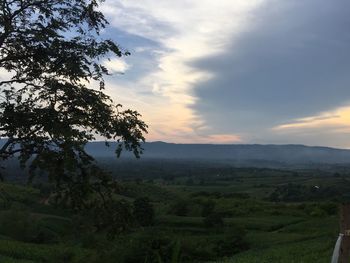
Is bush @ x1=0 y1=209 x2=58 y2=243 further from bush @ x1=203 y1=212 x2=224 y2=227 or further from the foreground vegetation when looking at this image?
bush @ x1=203 y1=212 x2=224 y2=227

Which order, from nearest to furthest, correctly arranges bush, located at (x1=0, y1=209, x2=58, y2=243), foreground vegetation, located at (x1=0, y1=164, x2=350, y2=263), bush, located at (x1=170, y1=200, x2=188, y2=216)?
1. foreground vegetation, located at (x1=0, y1=164, x2=350, y2=263)
2. bush, located at (x1=0, y1=209, x2=58, y2=243)
3. bush, located at (x1=170, y1=200, x2=188, y2=216)

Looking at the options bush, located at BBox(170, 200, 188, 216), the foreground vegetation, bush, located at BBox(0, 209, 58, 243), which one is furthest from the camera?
bush, located at BBox(170, 200, 188, 216)

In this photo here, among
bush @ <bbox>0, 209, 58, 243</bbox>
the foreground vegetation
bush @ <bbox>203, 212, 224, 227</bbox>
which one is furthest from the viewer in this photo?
bush @ <bbox>203, 212, 224, 227</bbox>

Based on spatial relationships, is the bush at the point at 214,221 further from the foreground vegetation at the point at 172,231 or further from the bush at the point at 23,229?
the bush at the point at 23,229

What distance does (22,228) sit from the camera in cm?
6712

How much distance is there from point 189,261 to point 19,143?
35.4 meters

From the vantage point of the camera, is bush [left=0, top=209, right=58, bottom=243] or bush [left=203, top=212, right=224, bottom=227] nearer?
bush [left=0, top=209, right=58, bottom=243]

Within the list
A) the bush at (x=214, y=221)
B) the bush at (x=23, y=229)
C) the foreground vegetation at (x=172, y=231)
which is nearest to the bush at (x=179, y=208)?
the foreground vegetation at (x=172, y=231)

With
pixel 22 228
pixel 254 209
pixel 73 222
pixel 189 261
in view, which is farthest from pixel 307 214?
pixel 73 222

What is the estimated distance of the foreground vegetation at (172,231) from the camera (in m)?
16.1

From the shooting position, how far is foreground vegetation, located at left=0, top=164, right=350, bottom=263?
52.7ft

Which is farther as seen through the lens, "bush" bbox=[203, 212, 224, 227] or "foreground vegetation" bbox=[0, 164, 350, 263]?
"bush" bbox=[203, 212, 224, 227]

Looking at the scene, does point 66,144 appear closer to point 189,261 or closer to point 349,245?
point 349,245

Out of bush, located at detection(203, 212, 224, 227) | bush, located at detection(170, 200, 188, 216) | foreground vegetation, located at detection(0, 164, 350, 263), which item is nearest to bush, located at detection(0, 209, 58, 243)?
foreground vegetation, located at detection(0, 164, 350, 263)
